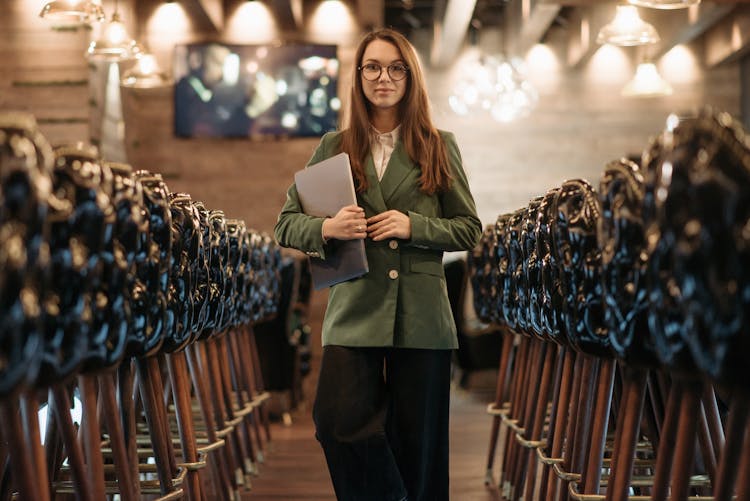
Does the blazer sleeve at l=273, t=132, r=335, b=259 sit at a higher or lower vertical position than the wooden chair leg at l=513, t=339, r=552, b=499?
higher

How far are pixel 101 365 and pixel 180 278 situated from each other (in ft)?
2.41

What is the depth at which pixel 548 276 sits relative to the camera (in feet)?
9.38

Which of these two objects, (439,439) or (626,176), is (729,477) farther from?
(439,439)

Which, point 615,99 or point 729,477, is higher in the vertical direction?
point 615,99

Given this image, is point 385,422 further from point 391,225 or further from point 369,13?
point 369,13

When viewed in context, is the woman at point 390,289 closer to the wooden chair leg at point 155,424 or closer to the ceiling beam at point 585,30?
the wooden chair leg at point 155,424

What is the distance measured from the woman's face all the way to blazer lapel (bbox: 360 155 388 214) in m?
0.19

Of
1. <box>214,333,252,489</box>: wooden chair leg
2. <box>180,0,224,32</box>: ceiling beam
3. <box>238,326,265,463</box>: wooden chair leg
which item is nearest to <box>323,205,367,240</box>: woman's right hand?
<box>214,333,252,489</box>: wooden chair leg

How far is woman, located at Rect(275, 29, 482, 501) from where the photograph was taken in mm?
2736

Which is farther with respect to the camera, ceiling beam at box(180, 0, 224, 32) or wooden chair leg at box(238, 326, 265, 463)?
ceiling beam at box(180, 0, 224, 32)

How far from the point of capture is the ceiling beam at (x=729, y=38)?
10.0 m

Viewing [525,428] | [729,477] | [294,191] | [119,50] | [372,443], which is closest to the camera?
[729,477]

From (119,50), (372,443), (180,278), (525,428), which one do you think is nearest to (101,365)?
(180,278)

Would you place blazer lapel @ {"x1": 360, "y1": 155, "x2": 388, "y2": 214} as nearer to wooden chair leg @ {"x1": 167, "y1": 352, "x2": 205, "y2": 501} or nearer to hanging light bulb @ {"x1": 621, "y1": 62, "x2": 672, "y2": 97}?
wooden chair leg @ {"x1": 167, "y1": 352, "x2": 205, "y2": 501}
